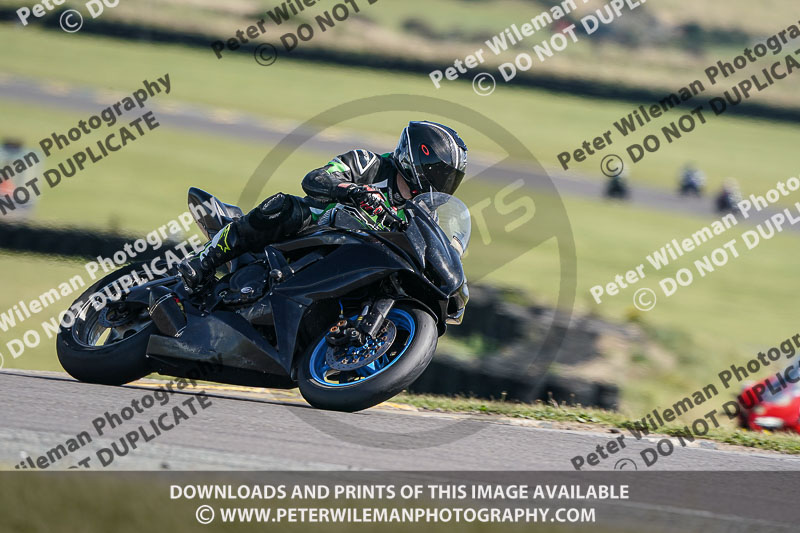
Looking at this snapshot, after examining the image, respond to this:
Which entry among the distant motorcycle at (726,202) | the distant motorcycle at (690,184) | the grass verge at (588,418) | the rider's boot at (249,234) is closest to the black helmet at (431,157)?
the rider's boot at (249,234)

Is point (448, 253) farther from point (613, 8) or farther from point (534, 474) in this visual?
point (613, 8)

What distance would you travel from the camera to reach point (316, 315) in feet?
20.7

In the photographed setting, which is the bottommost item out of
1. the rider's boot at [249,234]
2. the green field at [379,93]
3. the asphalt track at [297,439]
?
the asphalt track at [297,439]

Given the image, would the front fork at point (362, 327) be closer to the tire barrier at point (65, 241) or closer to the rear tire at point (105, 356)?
the rear tire at point (105, 356)

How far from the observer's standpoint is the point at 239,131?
29.4 m

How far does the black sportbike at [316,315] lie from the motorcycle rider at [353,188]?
0.11 m

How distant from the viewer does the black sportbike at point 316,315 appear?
19.6 ft

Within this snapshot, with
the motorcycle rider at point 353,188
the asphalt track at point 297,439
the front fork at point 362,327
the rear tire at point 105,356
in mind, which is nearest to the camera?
the asphalt track at point 297,439

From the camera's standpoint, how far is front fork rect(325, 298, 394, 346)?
19.4 ft

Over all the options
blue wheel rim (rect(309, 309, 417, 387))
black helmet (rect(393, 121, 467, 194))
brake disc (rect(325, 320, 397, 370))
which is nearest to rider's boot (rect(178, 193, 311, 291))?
black helmet (rect(393, 121, 467, 194))

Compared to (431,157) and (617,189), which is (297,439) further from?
(617,189)

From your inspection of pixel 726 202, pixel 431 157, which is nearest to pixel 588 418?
pixel 431 157

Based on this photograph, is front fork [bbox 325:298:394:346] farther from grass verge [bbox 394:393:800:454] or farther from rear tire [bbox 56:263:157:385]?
grass verge [bbox 394:393:800:454]

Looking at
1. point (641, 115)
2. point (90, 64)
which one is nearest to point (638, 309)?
point (641, 115)
